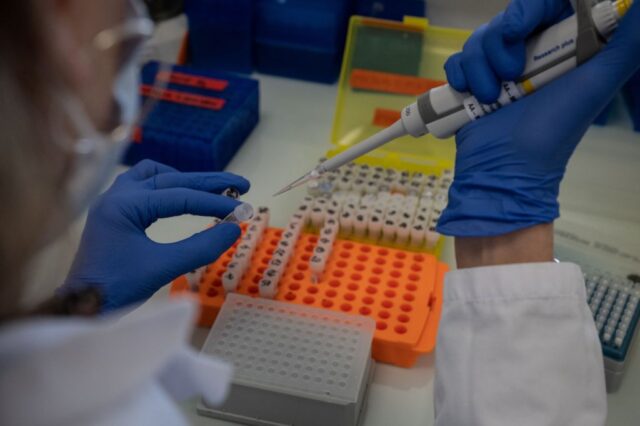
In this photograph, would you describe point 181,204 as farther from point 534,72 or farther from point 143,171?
point 534,72

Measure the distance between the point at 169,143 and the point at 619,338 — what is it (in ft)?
2.63

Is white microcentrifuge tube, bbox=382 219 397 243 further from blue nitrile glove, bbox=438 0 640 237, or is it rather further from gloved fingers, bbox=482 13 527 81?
gloved fingers, bbox=482 13 527 81

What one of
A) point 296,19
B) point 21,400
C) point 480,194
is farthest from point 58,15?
point 296,19

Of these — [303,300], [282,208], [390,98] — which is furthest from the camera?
[390,98]

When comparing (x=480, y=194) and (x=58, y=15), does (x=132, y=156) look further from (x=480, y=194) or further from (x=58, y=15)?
(x=58, y=15)

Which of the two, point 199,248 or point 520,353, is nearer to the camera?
point 520,353

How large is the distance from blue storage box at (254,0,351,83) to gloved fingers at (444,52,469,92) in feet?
2.33

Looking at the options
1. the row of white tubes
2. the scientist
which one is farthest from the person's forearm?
the row of white tubes

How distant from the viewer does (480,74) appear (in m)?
0.77

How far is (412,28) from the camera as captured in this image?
1309 mm

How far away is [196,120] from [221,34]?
34cm

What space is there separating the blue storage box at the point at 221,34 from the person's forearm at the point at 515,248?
91cm

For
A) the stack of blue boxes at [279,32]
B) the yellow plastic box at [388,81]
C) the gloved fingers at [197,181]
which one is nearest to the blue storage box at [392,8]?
the stack of blue boxes at [279,32]

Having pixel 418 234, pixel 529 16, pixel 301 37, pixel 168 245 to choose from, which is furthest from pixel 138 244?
pixel 301 37
